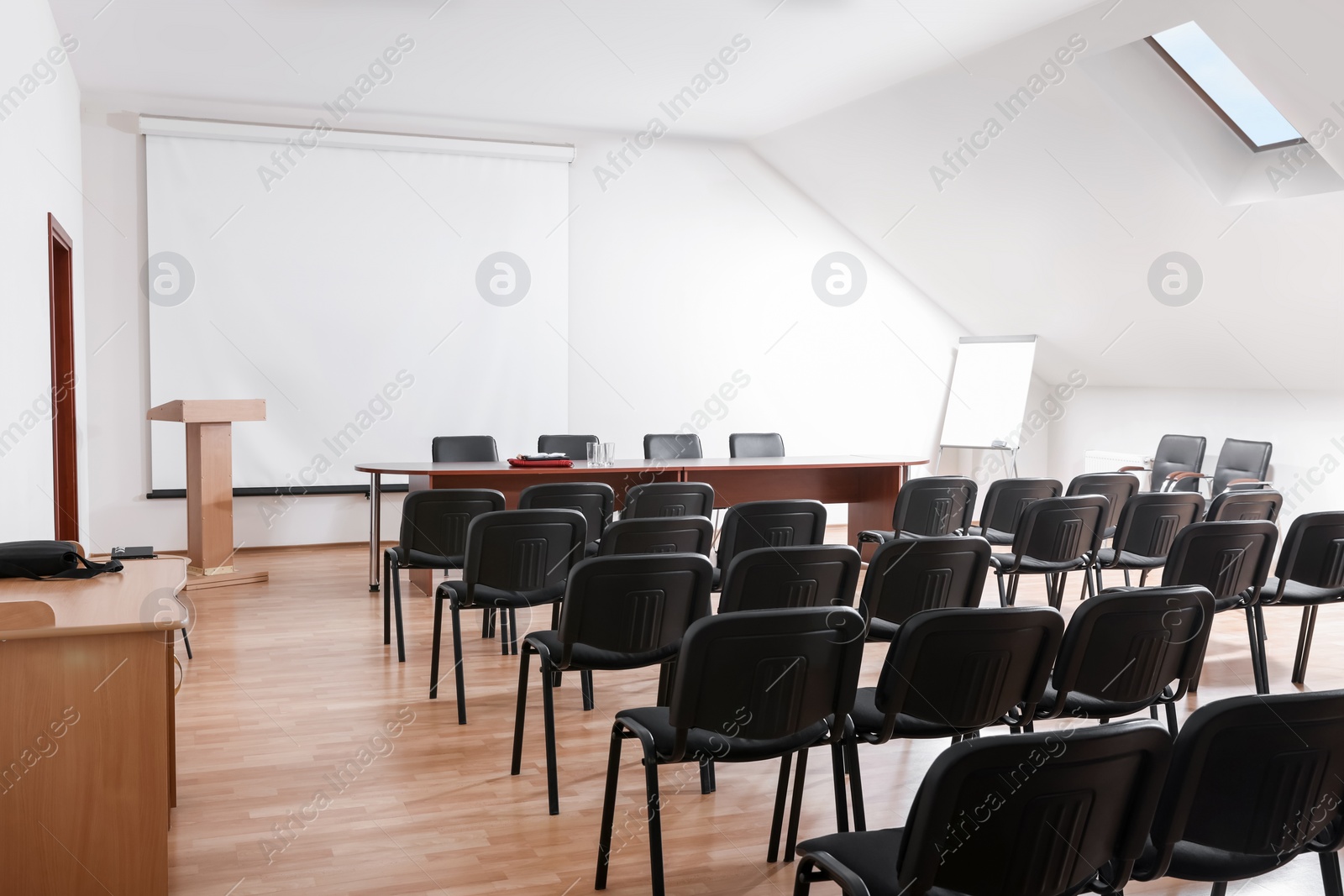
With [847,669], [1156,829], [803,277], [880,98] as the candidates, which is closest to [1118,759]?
[1156,829]

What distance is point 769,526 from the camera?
4727 mm

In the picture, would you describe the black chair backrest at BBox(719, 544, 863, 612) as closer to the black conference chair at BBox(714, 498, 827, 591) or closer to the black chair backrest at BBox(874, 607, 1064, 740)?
the black chair backrest at BBox(874, 607, 1064, 740)

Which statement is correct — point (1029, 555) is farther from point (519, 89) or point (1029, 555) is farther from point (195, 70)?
point (195, 70)

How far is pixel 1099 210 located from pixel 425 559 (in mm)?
5436

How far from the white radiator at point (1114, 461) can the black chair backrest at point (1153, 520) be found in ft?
Answer: 11.7

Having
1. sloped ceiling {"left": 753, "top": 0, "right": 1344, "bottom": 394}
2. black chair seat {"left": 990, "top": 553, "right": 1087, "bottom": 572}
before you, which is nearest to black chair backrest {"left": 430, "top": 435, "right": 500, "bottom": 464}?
black chair seat {"left": 990, "top": 553, "right": 1087, "bottom": 572}

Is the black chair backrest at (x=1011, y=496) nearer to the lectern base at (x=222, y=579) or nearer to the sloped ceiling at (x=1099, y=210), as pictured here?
the sloped ceiling at (x=1099, y=210)

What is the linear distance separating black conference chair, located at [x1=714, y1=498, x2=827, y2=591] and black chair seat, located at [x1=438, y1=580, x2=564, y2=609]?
2.49ft

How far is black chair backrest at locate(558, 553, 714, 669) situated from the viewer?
315cm

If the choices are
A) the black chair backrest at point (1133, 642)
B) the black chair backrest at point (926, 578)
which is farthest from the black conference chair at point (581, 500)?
the black chair backrest at point (1133, 642)

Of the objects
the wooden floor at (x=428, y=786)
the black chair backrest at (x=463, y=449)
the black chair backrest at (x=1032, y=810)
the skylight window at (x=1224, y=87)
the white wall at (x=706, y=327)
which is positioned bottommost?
the wooden floor at (x=428, y=786)

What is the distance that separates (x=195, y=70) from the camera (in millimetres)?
7348

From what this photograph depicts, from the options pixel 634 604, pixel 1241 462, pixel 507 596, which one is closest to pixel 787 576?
pixel 634 604

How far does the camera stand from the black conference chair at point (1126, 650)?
276 cm
